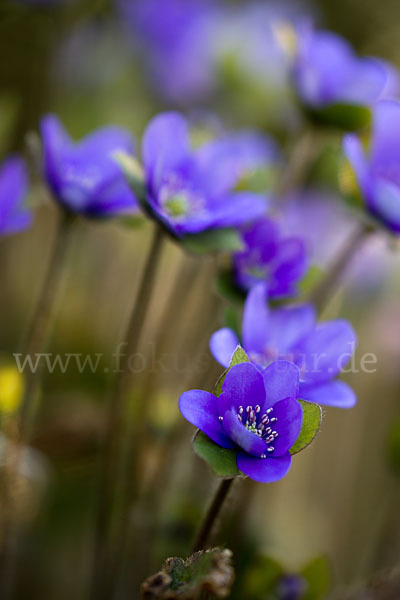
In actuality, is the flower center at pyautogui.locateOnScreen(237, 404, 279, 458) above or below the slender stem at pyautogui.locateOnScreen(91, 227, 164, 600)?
above

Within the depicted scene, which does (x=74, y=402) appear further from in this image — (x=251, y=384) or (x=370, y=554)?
(x=251, y=384)

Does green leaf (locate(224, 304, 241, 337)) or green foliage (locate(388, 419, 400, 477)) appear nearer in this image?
Answer: green leaf (locate(224, 304, 241, 337))

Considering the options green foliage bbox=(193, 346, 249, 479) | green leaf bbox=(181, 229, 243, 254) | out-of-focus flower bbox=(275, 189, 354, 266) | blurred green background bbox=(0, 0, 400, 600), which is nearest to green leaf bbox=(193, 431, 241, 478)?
green foliage bbox=(193, 346, 249, 479)

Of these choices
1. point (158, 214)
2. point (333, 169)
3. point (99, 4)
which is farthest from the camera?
point (99, 4)

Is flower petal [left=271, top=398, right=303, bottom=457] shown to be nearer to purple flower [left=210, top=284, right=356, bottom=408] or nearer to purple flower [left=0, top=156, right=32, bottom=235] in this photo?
purple flower [left=210, top=284, right=356, bottom=408]

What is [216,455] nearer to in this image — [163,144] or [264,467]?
[264,467]

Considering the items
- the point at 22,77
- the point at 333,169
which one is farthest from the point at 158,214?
the point at 22,77

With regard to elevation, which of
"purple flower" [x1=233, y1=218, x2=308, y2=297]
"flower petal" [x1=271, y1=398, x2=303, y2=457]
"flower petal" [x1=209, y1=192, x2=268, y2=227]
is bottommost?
"flower petal" [x1=271, y1=398, x2=303, y2=457]
